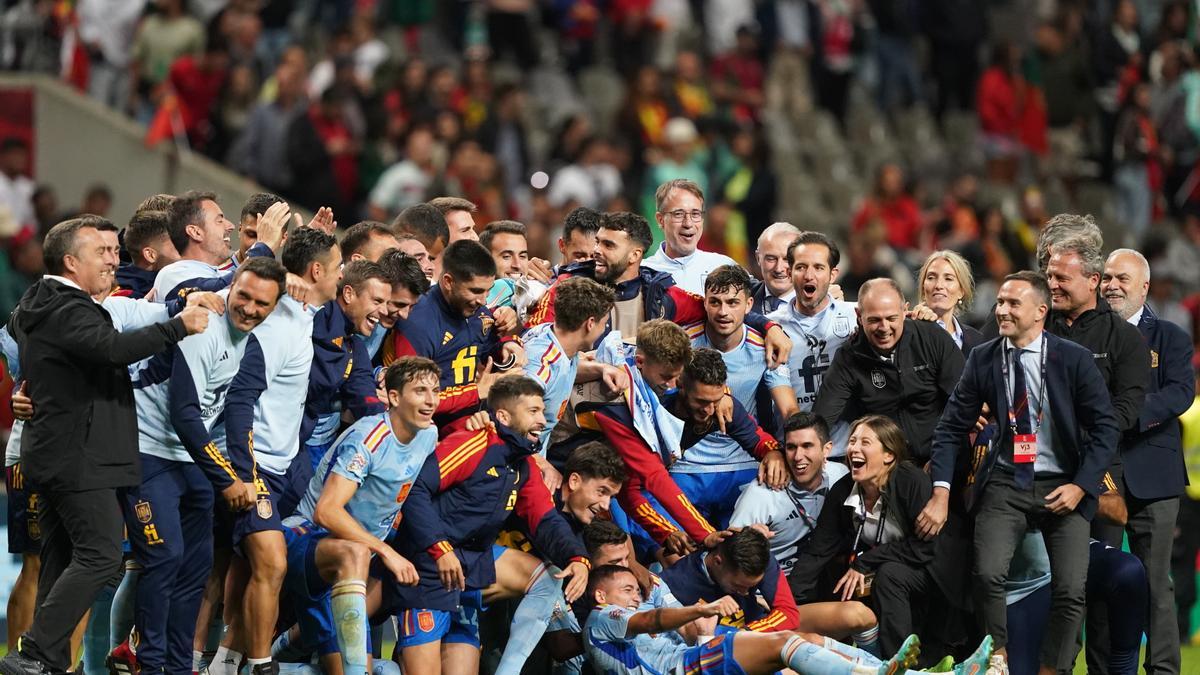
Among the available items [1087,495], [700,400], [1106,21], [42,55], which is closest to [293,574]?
[700,400]

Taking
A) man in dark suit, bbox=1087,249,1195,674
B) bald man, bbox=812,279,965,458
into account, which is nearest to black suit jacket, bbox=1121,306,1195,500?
man in dark suit, bbox=1087,249,1195,674

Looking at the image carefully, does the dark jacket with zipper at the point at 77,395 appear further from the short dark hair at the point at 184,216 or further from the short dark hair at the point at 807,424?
the short dark hair at the point at 807,424

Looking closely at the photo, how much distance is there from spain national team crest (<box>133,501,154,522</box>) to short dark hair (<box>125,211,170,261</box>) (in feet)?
5.58

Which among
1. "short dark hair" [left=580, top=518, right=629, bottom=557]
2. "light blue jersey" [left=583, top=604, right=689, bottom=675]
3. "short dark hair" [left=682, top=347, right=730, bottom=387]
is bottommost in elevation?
"light blue jersey" [left=583, top=604, right=689, bottom=675]

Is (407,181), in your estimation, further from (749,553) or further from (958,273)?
(749,553)

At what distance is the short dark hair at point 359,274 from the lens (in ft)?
29.6

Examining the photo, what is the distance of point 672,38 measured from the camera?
20.4 m

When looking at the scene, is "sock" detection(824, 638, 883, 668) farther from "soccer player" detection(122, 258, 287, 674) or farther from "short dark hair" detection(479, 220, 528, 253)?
"short dark hair" detection(479, 220, 528, 253)

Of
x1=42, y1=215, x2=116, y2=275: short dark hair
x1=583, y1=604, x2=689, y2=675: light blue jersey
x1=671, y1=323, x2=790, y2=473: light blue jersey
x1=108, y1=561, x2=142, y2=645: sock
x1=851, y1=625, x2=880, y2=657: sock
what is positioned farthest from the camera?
x1=671, y1=323, x2=790, y2=473: light blue jersey

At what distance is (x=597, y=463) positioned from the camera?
942cm

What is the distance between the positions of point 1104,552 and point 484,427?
11.4ft

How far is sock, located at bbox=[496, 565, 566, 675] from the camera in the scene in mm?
9102

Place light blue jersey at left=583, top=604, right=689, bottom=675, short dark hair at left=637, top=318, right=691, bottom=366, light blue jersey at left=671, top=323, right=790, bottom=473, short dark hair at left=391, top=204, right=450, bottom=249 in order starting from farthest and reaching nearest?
short dark hair at left=391, top=204, right=450, bottom=249, light blue jersey at left=671, top=323, right=790, bottom=473, short dark hair at left=637, top=318, right=691, bottom=366, light blue jersey at left=583, top=604, right=689, bottom=675

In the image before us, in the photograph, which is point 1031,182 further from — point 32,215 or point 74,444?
point 74,444
